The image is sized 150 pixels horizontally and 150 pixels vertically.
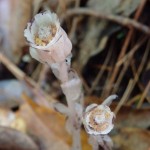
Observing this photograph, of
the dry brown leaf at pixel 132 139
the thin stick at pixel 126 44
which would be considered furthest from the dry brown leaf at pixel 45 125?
the thin stick at pixel 126 44

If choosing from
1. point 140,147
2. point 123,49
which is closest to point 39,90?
point 123,49

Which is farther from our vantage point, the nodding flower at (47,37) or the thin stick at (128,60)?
the thin stick at (128,60)

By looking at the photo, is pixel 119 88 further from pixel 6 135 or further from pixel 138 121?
pixel 6 135

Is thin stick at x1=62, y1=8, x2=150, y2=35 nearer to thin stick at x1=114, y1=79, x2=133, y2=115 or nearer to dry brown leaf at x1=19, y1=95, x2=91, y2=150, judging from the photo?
thin stick at x1=114, y1=79, x2=133, y2=115

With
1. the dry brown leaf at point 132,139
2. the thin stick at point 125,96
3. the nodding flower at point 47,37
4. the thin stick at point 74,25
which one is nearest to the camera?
the nodding flower at point 47,37

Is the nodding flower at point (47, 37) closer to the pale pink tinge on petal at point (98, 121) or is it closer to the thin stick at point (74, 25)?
the pale pink tinge on petal at point (98, 121)

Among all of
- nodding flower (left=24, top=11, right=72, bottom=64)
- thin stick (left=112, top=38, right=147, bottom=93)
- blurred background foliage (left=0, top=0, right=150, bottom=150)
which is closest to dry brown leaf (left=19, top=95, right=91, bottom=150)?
blurred background foliage (left=0, top=0, right=150, bottom=150)

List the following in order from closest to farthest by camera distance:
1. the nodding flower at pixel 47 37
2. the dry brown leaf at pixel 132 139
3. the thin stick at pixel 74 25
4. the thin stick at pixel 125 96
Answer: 1. the nodding flower at pixel 47 37
2. the dry brown leaf at pixel 132 139
3. the thin stick at pixel 125 96
4. the thin stick at pixel 74 25

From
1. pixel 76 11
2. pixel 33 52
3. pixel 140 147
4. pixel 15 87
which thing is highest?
pixel 33 52
